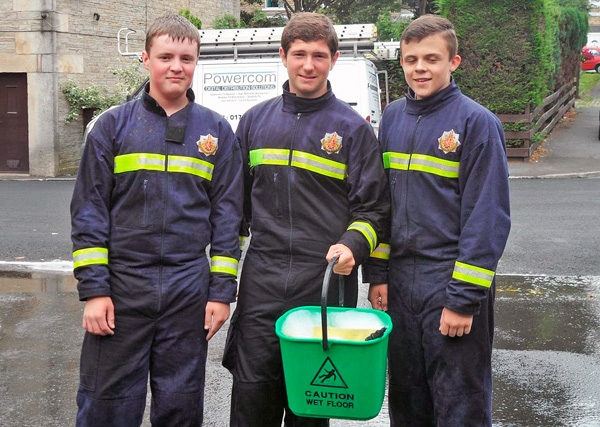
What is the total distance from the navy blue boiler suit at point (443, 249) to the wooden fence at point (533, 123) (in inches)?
579

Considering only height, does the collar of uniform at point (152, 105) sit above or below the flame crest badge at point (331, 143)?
above

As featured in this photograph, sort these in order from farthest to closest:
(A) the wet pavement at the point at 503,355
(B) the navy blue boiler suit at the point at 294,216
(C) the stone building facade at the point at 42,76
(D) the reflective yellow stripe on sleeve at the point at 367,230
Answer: (C) the stone building facade at the point at 42,76
(A) the wet pavement at the point at 503,355
(B) the navy blue boiler suit at the point at 294,216
(D) the reflective yellow stripe on sleeve at the point at 367,230

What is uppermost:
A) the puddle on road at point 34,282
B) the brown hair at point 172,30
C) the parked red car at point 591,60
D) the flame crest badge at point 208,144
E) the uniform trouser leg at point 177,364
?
the parked red car at point 591,60

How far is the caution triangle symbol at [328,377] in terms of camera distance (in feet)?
11.2

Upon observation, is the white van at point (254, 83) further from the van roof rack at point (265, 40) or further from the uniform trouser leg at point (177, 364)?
the uniform trouser leg at point (177, 364)

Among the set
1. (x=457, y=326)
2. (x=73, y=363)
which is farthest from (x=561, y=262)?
(x=457, y=326)

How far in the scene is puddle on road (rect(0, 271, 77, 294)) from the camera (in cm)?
827

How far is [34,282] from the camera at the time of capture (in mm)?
8586

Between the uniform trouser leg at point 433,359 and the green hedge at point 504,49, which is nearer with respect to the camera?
the uniform trouser leg at point 433,359

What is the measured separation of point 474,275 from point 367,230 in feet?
1.67

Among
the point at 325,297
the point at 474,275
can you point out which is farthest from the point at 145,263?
the point at 474,275

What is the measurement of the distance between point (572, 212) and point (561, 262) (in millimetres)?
3283

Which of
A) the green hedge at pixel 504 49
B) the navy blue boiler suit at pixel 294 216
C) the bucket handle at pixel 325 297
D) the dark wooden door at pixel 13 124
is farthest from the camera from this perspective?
the dark wooden door at pixel 13 124

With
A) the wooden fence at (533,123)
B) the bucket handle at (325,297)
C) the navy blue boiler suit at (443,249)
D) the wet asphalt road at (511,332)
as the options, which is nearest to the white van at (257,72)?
the wet asphalt road at (511,332)
